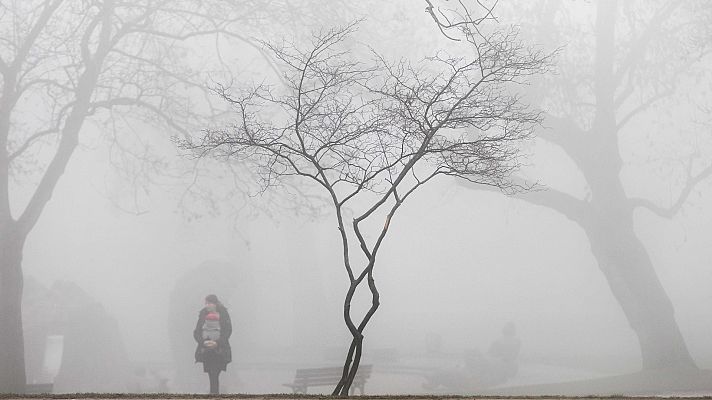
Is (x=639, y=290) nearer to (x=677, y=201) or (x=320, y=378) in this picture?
(x=677, y=201)

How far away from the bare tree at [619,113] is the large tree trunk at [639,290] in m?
0.01

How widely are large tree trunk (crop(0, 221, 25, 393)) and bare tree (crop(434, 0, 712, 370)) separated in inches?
280

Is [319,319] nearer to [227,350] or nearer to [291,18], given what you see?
[227,350]

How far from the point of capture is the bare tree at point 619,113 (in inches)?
529

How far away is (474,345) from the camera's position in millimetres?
13578

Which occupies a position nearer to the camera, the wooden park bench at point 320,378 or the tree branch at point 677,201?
the wooden park bench at point 320,378

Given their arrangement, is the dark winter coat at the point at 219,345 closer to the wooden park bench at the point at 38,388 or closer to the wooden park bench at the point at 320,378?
the wooden park bench at the point at 320,378

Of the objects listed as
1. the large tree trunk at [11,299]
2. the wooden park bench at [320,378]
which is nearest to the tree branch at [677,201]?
the wooden park bench at [320,378]

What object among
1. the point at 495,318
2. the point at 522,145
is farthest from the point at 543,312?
the point at 522,145

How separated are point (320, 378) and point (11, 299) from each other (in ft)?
14.3

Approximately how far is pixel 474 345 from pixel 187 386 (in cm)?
430

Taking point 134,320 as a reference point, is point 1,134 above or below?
above

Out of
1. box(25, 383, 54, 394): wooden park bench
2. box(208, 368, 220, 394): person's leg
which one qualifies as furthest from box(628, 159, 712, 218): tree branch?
box(25, 383, 54, 394): wooden park bench

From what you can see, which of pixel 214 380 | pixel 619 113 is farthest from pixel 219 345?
pixel 619 113
